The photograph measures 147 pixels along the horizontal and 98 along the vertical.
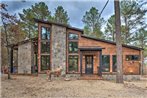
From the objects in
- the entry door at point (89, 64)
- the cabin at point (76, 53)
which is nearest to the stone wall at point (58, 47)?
the cabin at point (76, 53)

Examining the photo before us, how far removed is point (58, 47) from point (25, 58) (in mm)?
4801

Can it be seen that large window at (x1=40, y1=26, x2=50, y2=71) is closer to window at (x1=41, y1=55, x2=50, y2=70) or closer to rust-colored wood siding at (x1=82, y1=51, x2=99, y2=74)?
window at (x1=41, y1=55, x2=50, y2=70)

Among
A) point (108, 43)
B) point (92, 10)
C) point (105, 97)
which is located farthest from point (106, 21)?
point (105, 97)

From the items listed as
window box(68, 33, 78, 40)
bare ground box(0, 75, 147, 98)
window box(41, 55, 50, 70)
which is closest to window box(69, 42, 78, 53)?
window box(68, 33, 78, 40)

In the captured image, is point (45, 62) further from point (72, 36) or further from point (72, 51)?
point (72, 36)

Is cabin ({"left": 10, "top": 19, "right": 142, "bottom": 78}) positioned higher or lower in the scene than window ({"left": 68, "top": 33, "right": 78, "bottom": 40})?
lower

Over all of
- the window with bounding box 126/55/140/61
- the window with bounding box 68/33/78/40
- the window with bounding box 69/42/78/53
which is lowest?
the window with bounding box 126/55/140/61

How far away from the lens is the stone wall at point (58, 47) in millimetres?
23406

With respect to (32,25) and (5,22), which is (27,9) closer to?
(32,25)

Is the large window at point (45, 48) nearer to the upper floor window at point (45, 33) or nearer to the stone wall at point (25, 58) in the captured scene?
the upper floor window at point (45, 33)

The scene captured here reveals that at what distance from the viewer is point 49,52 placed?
2381 cm

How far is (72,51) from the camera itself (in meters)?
23.7

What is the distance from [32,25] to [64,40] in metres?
15.7

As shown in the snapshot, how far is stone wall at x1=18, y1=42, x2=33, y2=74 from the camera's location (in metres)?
25.9
